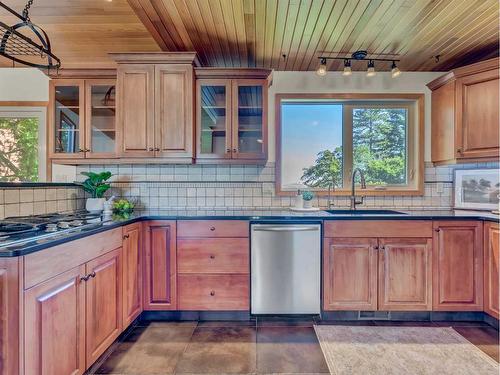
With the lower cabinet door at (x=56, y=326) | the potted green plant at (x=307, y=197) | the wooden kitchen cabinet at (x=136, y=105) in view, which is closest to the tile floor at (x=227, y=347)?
the lower cabinet door at (x=56, y=326)

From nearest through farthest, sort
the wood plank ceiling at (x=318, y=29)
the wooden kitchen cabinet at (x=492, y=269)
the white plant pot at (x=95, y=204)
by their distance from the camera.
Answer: the wood plank ceiling at (x=318, y=29)
the wooden kitchen cabinet at (x=492, y=269)
the white plant pot at (x=95, y=204)

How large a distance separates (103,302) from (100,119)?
5.73 ft

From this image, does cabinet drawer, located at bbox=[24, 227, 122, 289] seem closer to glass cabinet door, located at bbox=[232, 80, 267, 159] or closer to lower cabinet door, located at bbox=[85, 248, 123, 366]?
lower cabinet door, located at bbox=[85, 248, 123, 366]

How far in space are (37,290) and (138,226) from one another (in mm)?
1145

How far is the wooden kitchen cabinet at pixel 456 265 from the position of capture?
2418 mm

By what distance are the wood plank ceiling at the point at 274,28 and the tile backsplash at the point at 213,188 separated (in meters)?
1.11

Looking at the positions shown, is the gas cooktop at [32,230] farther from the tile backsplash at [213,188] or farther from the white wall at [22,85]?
the white wall at [22,85]

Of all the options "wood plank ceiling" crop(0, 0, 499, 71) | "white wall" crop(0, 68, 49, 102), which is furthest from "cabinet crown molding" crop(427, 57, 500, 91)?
"white wall" crop(0, 68, 49, 102)

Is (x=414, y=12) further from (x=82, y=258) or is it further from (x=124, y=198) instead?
(x=124, y=198)

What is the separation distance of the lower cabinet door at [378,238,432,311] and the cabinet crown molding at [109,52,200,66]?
2.42 metres

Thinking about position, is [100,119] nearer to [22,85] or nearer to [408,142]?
[22,85]

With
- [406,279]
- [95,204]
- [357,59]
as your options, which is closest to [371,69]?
[357,59]

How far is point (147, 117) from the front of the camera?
8.69 ft

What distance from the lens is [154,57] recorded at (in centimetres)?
262
